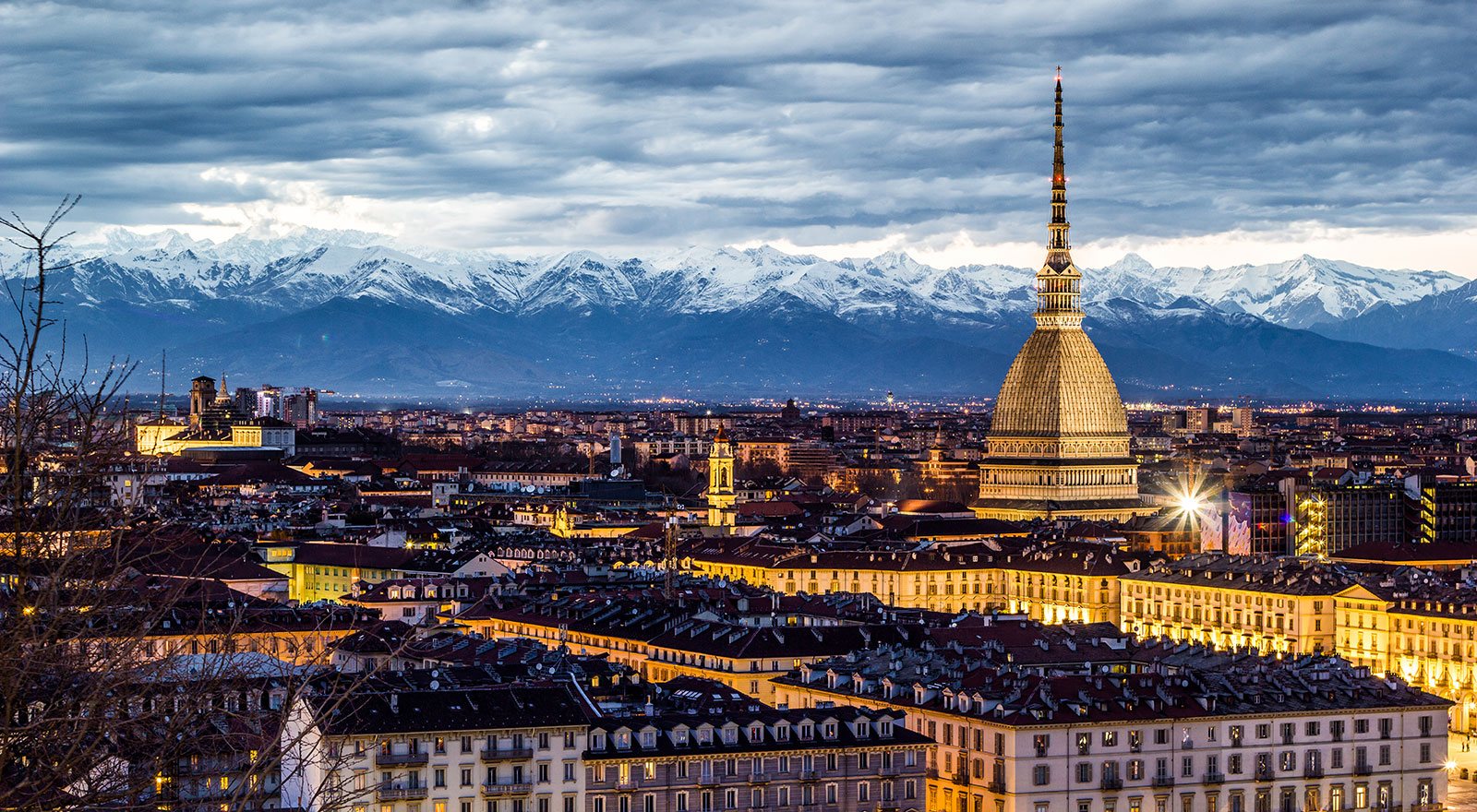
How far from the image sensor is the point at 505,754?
48094 millimetres

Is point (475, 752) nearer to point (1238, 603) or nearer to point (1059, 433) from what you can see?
point (1238, 603)

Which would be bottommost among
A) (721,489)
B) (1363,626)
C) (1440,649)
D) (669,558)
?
(1440,649)

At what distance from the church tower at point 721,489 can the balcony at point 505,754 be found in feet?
270

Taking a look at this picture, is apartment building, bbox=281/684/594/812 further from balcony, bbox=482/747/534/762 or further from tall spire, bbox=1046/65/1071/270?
tall spire, bbox=1046/65/1071/270

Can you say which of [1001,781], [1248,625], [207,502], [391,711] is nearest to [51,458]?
[391,711]

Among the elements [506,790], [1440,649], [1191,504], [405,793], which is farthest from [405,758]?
[1191,504]

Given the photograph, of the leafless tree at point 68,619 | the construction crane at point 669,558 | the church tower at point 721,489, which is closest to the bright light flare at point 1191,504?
the church tower at point 721,489

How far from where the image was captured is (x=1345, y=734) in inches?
2264

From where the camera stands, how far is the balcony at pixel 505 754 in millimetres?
47781

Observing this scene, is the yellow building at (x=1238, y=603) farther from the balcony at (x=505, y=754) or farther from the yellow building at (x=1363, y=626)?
the balcony at (x=505, y=754)

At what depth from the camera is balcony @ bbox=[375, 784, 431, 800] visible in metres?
46.7

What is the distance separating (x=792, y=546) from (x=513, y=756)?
64.7 m

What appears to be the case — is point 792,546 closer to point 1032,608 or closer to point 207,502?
point 1032,608

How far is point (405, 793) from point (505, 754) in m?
2.05
